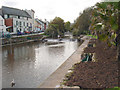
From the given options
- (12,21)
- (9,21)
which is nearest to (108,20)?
(12,21)

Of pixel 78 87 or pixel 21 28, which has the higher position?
pixel 21 28

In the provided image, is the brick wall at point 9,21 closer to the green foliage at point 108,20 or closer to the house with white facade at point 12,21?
the house with white facade at point 12,21

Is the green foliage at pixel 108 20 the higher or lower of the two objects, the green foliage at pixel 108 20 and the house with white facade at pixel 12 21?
the lower

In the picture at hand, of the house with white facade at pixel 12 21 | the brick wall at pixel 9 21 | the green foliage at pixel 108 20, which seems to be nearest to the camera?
the green foliage at pixel 108 20

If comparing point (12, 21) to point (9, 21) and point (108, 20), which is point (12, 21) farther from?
point (108, 20)

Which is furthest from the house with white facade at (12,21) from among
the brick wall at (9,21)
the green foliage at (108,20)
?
the green foliage at (108,20)

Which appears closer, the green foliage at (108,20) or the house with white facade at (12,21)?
the green foliage at (108,20)

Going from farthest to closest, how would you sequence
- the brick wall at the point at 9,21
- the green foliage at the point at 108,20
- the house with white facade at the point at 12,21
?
the house with white facade at the point at 12,21
the brick wall at the point at 9,21
the green foliage at the point at 108,20

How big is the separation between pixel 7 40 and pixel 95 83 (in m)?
29.1

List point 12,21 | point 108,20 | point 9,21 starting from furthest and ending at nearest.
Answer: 1. point 9,21
2. point 12,21
3. point 108,20

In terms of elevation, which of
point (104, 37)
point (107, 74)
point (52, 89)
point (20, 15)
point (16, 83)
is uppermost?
point (20, 15)

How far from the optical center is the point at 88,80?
17.8 ft

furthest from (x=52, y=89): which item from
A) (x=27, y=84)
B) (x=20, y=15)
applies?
(x=20, y=15)

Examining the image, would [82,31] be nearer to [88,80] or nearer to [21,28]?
[21,28]
